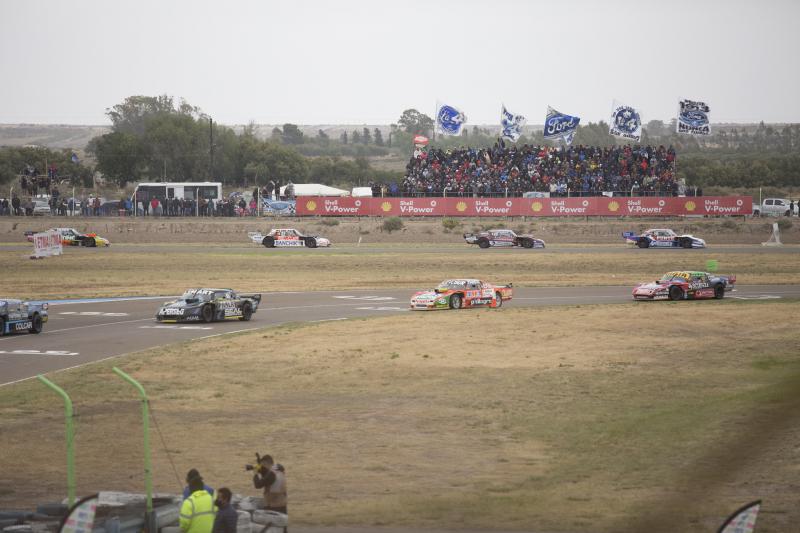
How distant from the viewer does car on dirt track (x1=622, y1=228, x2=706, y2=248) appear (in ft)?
216

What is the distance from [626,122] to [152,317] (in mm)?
59397

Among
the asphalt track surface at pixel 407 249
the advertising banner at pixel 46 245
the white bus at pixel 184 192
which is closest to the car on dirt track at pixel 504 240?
the asphalt track surface at pixel 407 249

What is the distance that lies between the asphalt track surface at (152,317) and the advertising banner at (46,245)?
20.1 meters

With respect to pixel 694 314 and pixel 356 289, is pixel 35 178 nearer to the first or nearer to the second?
pixel 356 289

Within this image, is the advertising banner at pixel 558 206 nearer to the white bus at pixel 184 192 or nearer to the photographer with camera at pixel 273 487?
the white bus at pixel 184 192

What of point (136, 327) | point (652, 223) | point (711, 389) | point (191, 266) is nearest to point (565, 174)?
point (652, 223)

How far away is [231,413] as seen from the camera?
20.9 metres

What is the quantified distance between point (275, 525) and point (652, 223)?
6804 centimetres

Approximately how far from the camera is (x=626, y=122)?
283ft

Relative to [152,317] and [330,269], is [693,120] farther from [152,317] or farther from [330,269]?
[152,317]

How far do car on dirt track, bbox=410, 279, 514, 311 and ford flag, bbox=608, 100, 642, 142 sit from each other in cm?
5041

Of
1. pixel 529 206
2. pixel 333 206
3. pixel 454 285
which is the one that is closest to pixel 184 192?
pixel 333 206

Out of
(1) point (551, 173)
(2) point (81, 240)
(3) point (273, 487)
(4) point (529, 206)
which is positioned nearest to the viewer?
(3) point (273, 487)

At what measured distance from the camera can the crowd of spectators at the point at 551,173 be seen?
7962cm
